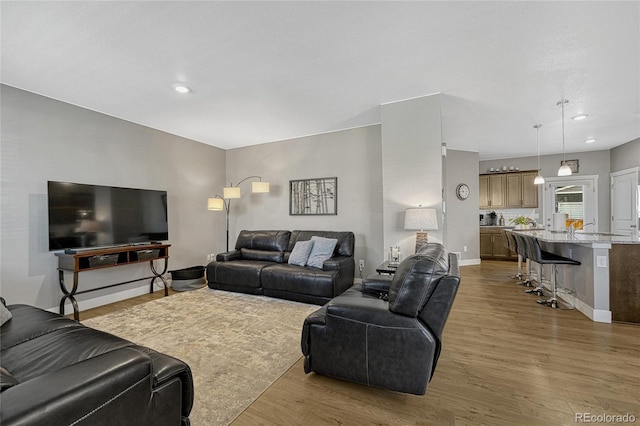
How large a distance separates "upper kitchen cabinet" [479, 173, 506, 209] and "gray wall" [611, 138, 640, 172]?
2047 mm

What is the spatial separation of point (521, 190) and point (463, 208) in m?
1.79

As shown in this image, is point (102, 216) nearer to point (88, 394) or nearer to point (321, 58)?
point (321, 58)

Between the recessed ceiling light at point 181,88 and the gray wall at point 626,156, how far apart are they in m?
7.96

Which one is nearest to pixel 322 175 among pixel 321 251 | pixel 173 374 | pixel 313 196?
pixel 313 196

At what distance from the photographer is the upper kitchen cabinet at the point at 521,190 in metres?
6.94

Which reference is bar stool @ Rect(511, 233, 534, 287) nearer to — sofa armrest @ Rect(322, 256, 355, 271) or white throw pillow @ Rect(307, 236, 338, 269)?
sofa armrest @ Rect(322, 256, 355, 271)

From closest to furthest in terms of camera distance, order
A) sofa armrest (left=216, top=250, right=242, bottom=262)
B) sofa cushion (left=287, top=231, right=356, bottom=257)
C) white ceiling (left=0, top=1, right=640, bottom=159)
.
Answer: white ceiling (left=0, top=1, right=640, bottom=159) → sofa cushion (left=287, top=231, right=356, bottom=257) → sofa armrest (left=216, top=250, right=242, bottom=262)

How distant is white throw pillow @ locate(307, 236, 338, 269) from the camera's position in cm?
403

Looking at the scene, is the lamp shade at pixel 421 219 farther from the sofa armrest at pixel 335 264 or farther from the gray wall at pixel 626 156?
the gray wall at pixel 626 156

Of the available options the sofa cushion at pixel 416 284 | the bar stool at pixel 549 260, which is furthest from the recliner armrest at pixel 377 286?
the bar stool at pixel 549 260

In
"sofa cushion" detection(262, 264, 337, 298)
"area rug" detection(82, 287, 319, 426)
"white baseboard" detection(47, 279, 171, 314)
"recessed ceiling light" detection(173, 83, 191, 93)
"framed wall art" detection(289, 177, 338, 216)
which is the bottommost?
"area rug" detection(82, 287, 319, 426)

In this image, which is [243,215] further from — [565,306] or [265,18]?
[565,306]

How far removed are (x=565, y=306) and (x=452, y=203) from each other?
332cm

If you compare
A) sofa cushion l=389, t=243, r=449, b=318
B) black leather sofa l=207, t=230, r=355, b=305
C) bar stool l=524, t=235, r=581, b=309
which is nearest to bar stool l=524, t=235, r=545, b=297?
bar stool l=524, t=235, r=581, b=309
